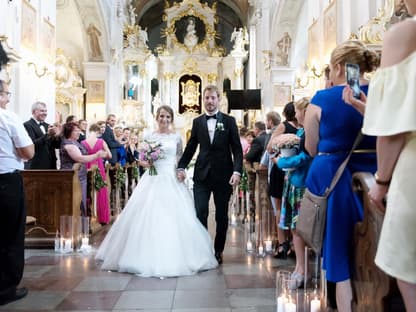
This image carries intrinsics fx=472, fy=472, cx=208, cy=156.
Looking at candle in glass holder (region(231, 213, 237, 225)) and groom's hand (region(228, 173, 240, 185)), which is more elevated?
groom's hand (region(228, 173, 240, 185))

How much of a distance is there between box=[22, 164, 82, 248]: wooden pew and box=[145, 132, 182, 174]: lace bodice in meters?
1.41

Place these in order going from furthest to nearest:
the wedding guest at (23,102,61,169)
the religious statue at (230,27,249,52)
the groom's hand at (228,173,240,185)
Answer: the religious statue at (230,27,249,52), the wedding guest at (23,102,61,169), the groom's hand at (228,173,240,185)

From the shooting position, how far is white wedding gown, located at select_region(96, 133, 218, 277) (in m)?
4.47

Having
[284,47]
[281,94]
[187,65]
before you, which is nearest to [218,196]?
[281,94]

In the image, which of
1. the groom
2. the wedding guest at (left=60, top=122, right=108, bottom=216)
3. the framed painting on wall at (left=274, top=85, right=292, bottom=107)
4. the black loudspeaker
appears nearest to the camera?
the groom

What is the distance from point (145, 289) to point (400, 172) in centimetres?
281

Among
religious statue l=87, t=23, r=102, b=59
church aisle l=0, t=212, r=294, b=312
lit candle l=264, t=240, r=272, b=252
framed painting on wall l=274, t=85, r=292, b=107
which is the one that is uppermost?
religious statue l=87, t=23, r=102, b=59

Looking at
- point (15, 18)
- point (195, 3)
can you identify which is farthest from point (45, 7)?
point (195, 3)

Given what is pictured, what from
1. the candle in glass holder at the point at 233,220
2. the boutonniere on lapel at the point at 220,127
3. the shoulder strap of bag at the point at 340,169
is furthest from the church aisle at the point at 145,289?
the candle in glass holder at the point at 233,220

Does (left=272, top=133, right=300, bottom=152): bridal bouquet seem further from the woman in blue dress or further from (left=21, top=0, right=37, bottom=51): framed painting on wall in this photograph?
(left=21, top=0, right=37, bottom=51): framed painting on wall

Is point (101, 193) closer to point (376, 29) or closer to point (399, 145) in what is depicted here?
point (376, 29)

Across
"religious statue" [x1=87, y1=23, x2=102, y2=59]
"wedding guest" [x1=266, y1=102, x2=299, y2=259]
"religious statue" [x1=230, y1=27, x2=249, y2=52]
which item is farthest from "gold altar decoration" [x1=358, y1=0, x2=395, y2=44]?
"religious statue" [x1=230, y1=27, x2=249, y2=52]

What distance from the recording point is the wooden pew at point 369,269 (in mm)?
2031

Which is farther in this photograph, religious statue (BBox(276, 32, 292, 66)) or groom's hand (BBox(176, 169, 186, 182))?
religious statue (BBox(276, 32, 292, 66))
